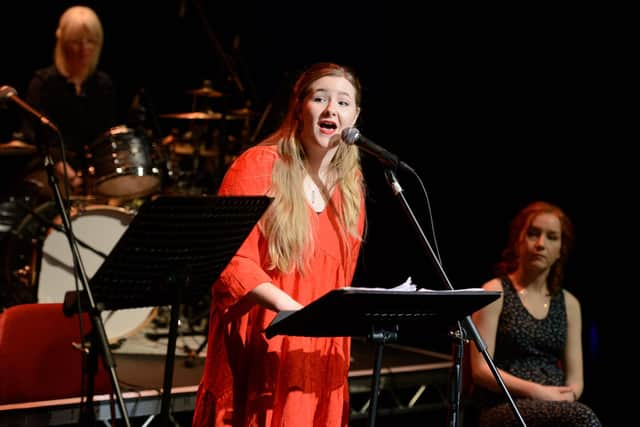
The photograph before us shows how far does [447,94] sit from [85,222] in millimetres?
2882

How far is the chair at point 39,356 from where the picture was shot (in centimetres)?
378

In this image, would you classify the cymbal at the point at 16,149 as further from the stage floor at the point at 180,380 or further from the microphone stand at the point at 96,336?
the microphone stand at the point at 96,336

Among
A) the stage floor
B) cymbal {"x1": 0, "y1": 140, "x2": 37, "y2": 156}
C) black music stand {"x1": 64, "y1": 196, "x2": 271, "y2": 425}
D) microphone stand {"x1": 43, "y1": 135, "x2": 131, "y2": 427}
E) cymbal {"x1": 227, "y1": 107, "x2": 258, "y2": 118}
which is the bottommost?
the stage floor

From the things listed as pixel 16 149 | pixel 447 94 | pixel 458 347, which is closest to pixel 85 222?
pixel 16 149

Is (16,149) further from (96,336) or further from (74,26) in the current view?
(96,336)

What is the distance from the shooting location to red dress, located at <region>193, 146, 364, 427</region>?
263 cm

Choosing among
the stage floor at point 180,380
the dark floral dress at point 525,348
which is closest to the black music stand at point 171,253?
the stage floor at point 180,380

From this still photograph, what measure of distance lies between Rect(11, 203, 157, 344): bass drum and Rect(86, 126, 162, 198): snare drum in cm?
18

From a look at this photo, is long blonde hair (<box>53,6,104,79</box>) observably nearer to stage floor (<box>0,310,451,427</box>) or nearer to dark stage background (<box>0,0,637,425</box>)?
dark stage background (<box>0,0,637,425</box>)

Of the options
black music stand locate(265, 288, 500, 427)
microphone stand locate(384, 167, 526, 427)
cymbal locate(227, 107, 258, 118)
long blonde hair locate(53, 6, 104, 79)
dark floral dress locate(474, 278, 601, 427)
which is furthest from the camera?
cymbal locate(227, 107, 258, 118)

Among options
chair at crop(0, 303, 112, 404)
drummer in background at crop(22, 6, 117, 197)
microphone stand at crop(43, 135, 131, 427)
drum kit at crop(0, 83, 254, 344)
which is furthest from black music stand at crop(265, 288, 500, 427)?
drummer in background at crop(22, 6, 117, 197)

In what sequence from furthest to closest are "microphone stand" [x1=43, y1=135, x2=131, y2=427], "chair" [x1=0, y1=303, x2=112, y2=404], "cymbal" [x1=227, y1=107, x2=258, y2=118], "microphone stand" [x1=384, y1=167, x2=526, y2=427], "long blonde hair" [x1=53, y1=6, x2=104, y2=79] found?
"cymbal" [x1=227, y1=107, x2=258, y2=118] < "long blonde hair" [x1=53, y1=6, x2=104, y2=79] < "chair" [x1=0, y1=303, x2=112, y2=404] < "microphone stand" [x1=384, y1=167, x2=526, y2=427] < "microphone stand" [x1=43, y1=135, x2=131, y2=427]

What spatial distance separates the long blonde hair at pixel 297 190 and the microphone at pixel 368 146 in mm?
228

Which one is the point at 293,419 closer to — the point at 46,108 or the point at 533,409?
the point at 533,409
